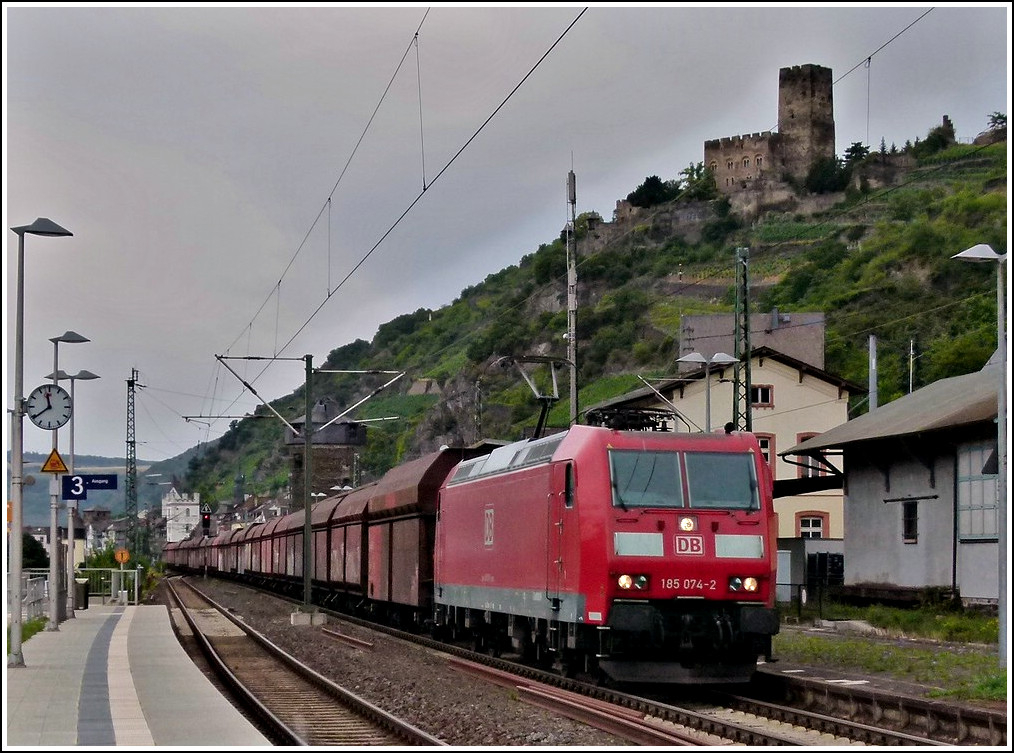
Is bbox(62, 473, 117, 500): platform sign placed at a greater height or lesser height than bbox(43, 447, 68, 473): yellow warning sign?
lesser

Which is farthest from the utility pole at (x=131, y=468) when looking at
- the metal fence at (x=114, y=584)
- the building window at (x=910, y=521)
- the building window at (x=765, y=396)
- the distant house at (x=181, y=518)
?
the distant house at (x=181, y=518)

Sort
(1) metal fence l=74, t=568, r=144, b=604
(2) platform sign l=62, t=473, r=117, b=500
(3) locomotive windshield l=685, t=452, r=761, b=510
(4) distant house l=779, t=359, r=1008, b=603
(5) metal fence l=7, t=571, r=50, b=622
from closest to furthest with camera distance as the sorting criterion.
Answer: (3) locomotive windshield l=685, t=452, r=761, b=510
(4) distant house l=779, t=359, r=1008, b=603
(2) platform sign l=62, t=473, r=117, b=500
(5) metal fence l=7, t=571, r=50, b=622
(1) metal fence l=74, t=568, r=144, b=604

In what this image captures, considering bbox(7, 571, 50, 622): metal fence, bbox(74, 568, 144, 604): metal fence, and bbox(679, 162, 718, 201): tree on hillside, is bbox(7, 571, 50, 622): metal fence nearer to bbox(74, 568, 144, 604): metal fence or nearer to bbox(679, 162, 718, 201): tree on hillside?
bbox(74, 568, 144, 604): metal fence

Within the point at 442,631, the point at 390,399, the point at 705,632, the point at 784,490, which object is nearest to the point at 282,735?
the point at 705,632

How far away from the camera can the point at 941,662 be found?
20938mm

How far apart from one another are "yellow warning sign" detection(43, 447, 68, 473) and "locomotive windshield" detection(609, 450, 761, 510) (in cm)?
1374

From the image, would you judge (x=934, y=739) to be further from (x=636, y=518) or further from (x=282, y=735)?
(x=282, y=735)

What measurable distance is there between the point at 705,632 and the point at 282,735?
16.7ft

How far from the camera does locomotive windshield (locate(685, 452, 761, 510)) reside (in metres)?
18.0

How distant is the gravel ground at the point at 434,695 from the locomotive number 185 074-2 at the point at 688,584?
2.17 meters

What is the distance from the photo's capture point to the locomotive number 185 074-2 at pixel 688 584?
1741 cm

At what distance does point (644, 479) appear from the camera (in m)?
17.9

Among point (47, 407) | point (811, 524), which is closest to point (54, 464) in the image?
point (47, 407)

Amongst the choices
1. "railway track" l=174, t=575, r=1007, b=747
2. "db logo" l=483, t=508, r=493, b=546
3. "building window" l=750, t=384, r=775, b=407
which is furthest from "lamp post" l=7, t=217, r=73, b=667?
"building window" l=750, t=384, r=775, b=407
